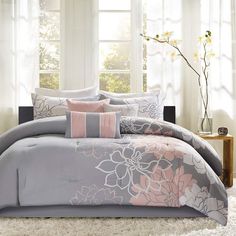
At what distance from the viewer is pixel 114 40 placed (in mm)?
5625

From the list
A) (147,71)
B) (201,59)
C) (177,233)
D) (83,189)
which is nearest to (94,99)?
(147,71)

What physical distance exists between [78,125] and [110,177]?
734mm

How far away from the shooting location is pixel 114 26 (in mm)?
5621

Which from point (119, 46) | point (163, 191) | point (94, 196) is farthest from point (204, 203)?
point (119, 46)

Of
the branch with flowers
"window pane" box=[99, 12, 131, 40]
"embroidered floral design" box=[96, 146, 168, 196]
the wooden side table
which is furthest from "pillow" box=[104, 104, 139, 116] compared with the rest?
"window pane" box=[99, 12, 131, 40]

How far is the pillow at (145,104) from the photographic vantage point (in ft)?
15.5

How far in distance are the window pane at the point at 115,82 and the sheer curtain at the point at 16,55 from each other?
0.72 metres

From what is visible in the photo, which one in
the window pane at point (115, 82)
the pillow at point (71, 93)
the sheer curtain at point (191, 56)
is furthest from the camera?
the window pane at point (115, 82)

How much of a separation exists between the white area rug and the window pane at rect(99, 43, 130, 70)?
101 inches

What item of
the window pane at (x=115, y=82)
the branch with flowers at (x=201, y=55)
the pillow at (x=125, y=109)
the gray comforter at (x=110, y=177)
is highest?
the branch with flowers at (x=201, y=55)

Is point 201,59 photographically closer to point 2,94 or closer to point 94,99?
point 94,99

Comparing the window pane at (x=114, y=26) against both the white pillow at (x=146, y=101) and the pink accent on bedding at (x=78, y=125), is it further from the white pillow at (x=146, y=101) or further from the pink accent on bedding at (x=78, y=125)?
the pink accent on bedding at (x=78, y=125)

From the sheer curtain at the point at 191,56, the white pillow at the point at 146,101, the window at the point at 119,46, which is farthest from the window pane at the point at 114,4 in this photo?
the white pillow at the point at 146,101

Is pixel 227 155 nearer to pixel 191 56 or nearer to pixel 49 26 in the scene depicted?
pixel 191 56
